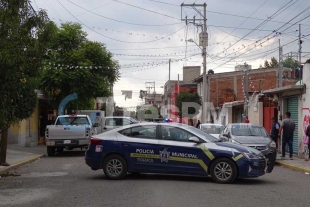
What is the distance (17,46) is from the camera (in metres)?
12.4

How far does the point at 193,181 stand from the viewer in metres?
12.8

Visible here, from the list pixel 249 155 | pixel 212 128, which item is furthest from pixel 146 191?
pixel 212 128

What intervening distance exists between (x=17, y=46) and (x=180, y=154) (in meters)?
5.15

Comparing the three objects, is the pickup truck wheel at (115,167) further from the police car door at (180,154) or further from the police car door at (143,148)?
the police car door at (180,154)

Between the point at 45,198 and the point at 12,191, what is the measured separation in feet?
5.33

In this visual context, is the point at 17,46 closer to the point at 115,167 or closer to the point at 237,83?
the point at 115,167

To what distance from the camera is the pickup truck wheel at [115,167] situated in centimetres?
1299

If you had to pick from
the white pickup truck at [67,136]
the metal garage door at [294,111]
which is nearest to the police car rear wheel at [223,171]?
the white pickup truck at [67,136]

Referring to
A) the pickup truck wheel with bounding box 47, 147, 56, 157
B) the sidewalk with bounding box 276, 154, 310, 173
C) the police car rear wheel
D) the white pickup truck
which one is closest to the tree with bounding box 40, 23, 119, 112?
the pickup truck wheel with bounding box 47, 147, 56, 157

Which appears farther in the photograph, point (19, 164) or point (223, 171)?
point (19, 164)

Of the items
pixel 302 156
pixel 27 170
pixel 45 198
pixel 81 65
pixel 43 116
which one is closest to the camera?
pixel 45 198

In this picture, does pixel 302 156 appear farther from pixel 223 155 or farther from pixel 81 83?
pixel 81 83

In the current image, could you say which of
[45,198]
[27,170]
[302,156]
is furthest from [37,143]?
[45,198]

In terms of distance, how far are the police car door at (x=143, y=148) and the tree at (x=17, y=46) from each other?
3.15 m
